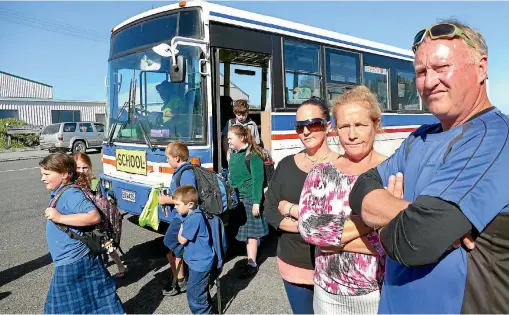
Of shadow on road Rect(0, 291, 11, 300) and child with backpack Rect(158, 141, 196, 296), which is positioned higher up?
child with backpack Rect(158, 141, 196, 296)

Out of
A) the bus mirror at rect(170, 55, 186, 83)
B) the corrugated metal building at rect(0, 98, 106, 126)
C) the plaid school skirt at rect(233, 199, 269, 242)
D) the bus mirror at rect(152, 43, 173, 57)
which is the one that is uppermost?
the corrugated metal building at rect(0, 98, 106, 126)

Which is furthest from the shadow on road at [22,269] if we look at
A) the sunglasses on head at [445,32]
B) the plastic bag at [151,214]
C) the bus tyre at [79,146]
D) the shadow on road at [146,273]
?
the bus tyre at [79,146]

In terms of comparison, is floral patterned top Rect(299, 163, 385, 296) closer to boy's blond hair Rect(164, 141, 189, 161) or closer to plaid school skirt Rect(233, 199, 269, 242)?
boy's blond hair Rect(164, 141, 189, 161)

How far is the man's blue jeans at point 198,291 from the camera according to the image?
10.8 ft

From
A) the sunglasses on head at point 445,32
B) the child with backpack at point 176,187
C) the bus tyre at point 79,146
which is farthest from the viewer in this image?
the bus tyre at point 79,146

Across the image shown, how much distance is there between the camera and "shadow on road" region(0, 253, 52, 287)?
4594mm

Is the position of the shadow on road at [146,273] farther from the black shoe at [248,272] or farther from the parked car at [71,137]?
the parked car at [71,137]

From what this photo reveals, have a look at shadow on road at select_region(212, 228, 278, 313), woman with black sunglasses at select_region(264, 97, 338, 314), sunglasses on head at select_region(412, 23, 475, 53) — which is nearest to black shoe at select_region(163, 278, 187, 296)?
shadow on road at select_region(212, 228, 278, 313)

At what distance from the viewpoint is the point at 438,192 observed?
1238 millimetres

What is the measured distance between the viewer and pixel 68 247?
287cm

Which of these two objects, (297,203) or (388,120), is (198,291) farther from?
(388,120)

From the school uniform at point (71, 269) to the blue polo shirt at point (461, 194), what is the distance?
2.37 m

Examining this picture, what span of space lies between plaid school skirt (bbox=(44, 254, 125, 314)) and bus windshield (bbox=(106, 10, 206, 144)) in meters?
2.30

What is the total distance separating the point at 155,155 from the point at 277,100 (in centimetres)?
200
